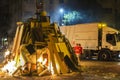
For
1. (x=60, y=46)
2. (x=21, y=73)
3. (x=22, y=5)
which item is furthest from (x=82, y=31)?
(x=22, y=5)

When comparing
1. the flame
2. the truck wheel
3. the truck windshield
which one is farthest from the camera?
the truck windshield

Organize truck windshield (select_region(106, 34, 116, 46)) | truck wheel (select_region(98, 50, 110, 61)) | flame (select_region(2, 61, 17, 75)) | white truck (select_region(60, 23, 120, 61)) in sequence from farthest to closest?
1. truck windshield (select_region(106, 34, 116, 46))
2. white truck (select_region(60, 23, 120, 61))
3. truck wheel (select_region(98, 50, 110, 61))
4. flame (select_region(2, 61, 17, 75))

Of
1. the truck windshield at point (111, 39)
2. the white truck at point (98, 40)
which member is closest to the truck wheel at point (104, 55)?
the white truck at point (98, 40)

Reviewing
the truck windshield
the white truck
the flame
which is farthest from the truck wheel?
the flame

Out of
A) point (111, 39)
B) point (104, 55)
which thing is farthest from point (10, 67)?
point (111, 39)

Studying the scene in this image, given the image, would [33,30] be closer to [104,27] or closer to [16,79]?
[16,79]

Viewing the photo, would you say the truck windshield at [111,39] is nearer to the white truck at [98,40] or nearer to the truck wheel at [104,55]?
the white truck at [98,40]

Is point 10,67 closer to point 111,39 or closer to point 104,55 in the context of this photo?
point 104,55

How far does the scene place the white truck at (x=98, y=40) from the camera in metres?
30.1

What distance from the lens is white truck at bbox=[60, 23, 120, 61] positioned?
30094 mm

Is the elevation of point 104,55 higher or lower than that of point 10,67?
lower

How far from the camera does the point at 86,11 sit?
196 feet

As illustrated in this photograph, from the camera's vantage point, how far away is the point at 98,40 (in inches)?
1220

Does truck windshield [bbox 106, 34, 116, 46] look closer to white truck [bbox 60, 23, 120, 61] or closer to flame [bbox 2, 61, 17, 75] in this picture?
white truck [bbox 60, 23, 120, 61]
